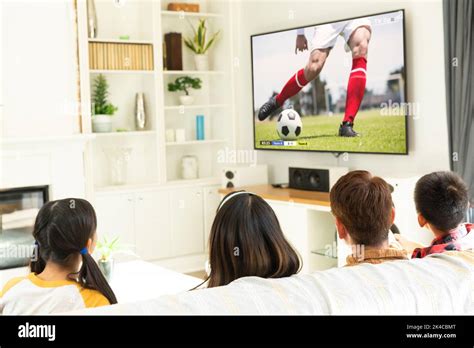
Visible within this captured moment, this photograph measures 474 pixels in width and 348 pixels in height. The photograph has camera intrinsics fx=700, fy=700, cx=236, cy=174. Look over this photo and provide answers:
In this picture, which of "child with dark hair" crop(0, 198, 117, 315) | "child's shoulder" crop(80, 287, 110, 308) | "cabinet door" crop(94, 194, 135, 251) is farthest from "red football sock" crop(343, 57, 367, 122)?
"child's shoulder" crop(80, 287, 110, 308)

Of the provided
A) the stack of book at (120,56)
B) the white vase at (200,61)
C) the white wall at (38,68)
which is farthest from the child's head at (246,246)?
the white vase at (200,61)

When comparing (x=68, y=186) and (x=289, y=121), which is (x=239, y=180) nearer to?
(x=289, y=121)

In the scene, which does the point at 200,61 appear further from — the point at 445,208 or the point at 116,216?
the point at 445,208

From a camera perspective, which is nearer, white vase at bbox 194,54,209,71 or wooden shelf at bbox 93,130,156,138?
wooden shelf at bbox 93,130,156,138

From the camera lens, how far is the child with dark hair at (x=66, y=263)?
216cm

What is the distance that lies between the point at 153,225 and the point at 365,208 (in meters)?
3.99

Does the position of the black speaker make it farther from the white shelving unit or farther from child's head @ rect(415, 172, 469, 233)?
child's head @ rect(415, 172, 469, 233)

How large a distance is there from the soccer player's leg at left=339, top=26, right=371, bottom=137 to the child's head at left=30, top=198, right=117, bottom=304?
321 centimetres

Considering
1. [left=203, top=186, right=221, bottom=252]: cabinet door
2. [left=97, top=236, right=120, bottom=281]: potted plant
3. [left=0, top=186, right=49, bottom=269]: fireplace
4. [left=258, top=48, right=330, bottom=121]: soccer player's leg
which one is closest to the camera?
[left=97, top=236, right=120, bottom=281]: potted plant

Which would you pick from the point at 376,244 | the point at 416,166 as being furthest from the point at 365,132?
the point at 376,244

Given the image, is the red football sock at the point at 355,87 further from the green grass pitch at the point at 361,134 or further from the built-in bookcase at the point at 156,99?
the built-in bookcase at the point at 156,99

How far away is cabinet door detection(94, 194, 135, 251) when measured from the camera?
5695mm

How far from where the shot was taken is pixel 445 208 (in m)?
2.42

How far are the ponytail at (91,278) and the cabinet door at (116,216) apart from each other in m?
3.41
